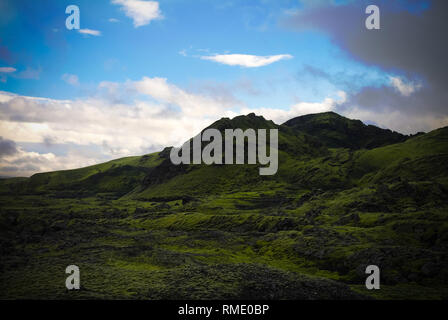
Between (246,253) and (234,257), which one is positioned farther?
(246,253)

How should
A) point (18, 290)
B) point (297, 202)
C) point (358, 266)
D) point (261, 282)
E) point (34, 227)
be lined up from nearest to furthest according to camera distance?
point (18, 290) < point (261, 282) < point (358, 266) < point (34, 227) < point (297, 202)

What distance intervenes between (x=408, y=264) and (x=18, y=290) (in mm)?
75738

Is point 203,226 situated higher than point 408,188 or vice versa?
point 408,188

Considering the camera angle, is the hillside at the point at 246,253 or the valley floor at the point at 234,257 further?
the hillside at the point at 246,253

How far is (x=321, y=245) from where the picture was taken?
9031 centimetres

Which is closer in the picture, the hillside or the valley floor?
the valley floor

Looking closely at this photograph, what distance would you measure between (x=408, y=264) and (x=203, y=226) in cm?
9051

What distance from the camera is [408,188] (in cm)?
14838

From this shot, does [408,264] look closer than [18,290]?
No
